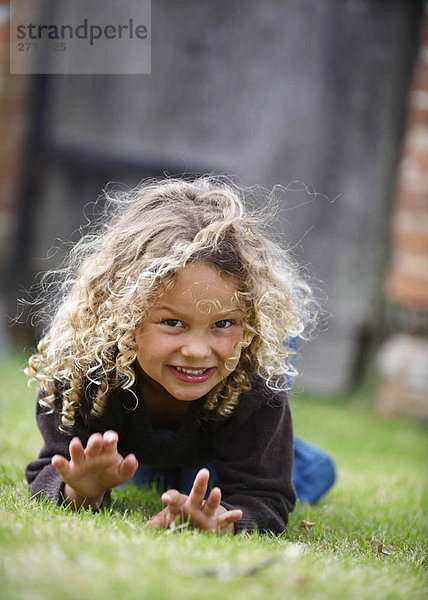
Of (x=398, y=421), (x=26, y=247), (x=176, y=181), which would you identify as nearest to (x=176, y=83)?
(x=26, y=247)

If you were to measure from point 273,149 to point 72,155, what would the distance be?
150 cm

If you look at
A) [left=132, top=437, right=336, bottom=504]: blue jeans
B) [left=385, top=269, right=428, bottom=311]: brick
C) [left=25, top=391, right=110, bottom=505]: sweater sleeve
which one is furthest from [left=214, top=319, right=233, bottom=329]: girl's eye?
[left=385, top=269, right=428, bottom=311]: brick

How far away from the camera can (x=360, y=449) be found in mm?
4102

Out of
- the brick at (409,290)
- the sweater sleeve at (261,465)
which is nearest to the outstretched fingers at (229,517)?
the sweater sleeve at (261,465)

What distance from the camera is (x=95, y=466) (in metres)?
1.84

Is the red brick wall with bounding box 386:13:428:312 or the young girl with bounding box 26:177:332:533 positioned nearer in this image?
the young girl with bounding box 26:177:332:533

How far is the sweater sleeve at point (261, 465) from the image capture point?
2038mm

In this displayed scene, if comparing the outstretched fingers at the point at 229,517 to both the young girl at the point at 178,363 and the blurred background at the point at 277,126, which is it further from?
the blurred background at the point at 277,126

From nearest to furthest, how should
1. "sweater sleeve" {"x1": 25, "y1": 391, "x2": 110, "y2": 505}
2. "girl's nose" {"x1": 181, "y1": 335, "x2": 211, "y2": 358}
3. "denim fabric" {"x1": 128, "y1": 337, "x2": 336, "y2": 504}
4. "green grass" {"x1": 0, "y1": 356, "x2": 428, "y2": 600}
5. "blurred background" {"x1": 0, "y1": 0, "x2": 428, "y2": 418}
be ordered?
"green grass" {"x1": 0, "y1": 356, "x2": 428, "y2": 600} → "girl's nose" {"x1": 181, "y1": 335, "x2": 211, "y2": 358} → "sweater sleeve" {"x1": 25, "y1": 391, "x2": 110, "y2": 505} → "denim fabric" {"x1": 128, "y1": 337, "x2": 336, "y2": 504} → "blurred background" {"x1": 0, "y1": 0, "x2": 428, "y2": 418}

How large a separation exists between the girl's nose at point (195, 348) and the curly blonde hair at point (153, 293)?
126 mm

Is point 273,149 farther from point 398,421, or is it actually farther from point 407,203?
point 398,421

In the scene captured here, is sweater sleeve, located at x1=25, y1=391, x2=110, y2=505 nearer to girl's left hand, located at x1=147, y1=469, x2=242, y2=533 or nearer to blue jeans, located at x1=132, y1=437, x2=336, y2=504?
girl's left hand, located at x1=147, y1=469, x2=242, y2=533

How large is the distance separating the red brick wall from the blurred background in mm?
306

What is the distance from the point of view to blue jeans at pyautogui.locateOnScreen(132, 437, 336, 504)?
8.49 ft
